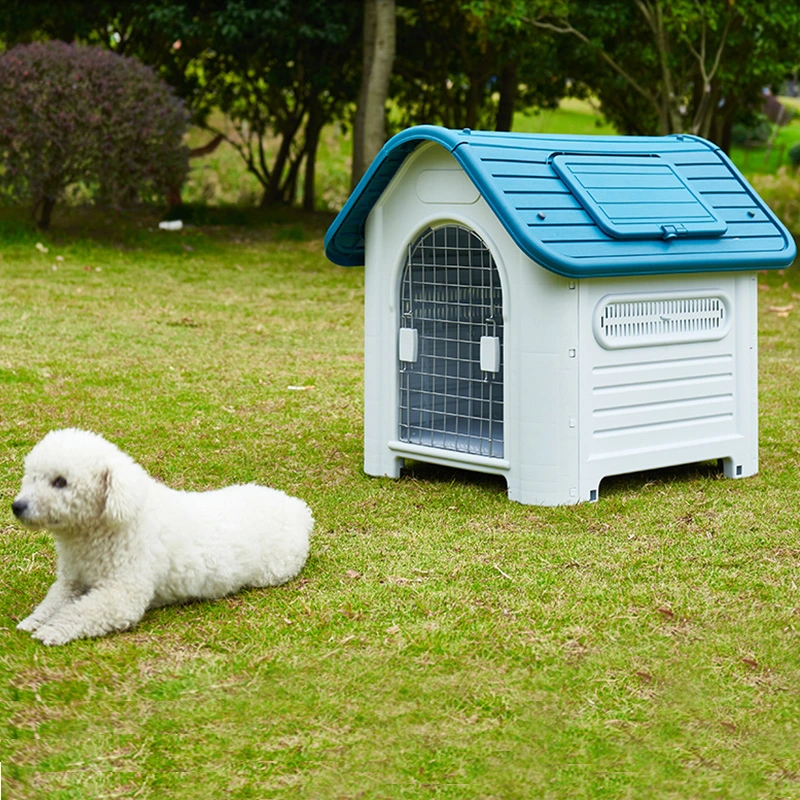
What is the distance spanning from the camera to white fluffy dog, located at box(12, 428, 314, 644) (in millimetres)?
3602

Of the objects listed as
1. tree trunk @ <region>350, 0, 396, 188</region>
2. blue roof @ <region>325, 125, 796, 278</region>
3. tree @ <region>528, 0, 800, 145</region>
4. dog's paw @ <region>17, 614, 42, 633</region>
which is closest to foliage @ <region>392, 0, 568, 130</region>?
tree @ <region>528, 0, 800, 145</region>

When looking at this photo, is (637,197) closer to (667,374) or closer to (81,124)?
(667,374)

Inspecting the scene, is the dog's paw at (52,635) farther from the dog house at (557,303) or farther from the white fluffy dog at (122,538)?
→ the dog house at (557,303)

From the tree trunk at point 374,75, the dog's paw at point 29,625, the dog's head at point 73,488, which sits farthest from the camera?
the tree trunk at point 374,75

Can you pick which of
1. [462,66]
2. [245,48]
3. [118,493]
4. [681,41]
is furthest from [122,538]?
[462,66]

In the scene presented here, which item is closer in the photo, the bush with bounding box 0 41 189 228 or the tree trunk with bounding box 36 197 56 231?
the bush with bounding box 0 41 189 228

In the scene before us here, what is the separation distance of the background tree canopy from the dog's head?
39.0 ft

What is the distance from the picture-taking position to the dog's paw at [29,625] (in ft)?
12.4

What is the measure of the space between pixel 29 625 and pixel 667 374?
3078 millimetres

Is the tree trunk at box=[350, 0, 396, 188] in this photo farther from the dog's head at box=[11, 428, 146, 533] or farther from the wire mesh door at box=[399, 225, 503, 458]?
the dog's head at box=[11, 428, 146, 533]

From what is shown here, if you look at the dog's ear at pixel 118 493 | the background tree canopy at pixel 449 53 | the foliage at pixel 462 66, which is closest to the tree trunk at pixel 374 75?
the background tree canopy at pixel 449 53

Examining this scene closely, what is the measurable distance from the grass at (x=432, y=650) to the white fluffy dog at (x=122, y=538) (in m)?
0.10

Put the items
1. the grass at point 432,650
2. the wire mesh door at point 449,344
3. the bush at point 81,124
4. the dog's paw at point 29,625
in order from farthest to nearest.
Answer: the bush at point 81,124 → the wire mesh door at point 449,344 → the dog's paw at point 29,625 → the grass at point 432,650

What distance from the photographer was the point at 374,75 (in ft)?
49.8
